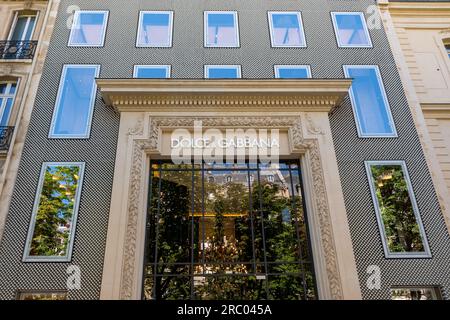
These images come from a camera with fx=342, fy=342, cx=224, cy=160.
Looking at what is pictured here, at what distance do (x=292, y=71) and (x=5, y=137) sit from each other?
1010 centimetres

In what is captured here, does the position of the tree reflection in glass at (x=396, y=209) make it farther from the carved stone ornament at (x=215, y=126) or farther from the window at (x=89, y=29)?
the window at (x=89, y=29)

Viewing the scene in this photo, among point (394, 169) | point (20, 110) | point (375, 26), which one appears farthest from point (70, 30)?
point (394, 169)

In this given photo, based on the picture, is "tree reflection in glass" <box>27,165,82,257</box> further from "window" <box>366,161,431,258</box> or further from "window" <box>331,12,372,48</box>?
"window" <box>331,12,372,48</box>

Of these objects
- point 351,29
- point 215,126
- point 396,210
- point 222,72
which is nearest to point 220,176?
point 215,126

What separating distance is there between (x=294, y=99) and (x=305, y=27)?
3.90m

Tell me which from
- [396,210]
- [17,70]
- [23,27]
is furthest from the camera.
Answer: [23,27]

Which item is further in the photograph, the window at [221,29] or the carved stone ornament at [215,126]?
the window at [221,29]

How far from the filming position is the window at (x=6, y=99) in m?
11.8

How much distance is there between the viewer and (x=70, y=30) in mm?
13203

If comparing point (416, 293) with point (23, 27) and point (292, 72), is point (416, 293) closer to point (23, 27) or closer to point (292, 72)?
point (292, 72)

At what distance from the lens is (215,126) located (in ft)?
36.7

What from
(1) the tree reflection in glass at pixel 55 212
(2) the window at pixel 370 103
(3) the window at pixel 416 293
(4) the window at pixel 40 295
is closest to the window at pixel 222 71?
(2) the window at pixel 370 103

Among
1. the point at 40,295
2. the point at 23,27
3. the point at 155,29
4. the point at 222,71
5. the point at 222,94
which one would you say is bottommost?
the point at 40,295

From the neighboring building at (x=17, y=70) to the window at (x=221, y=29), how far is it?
20.0 ft
